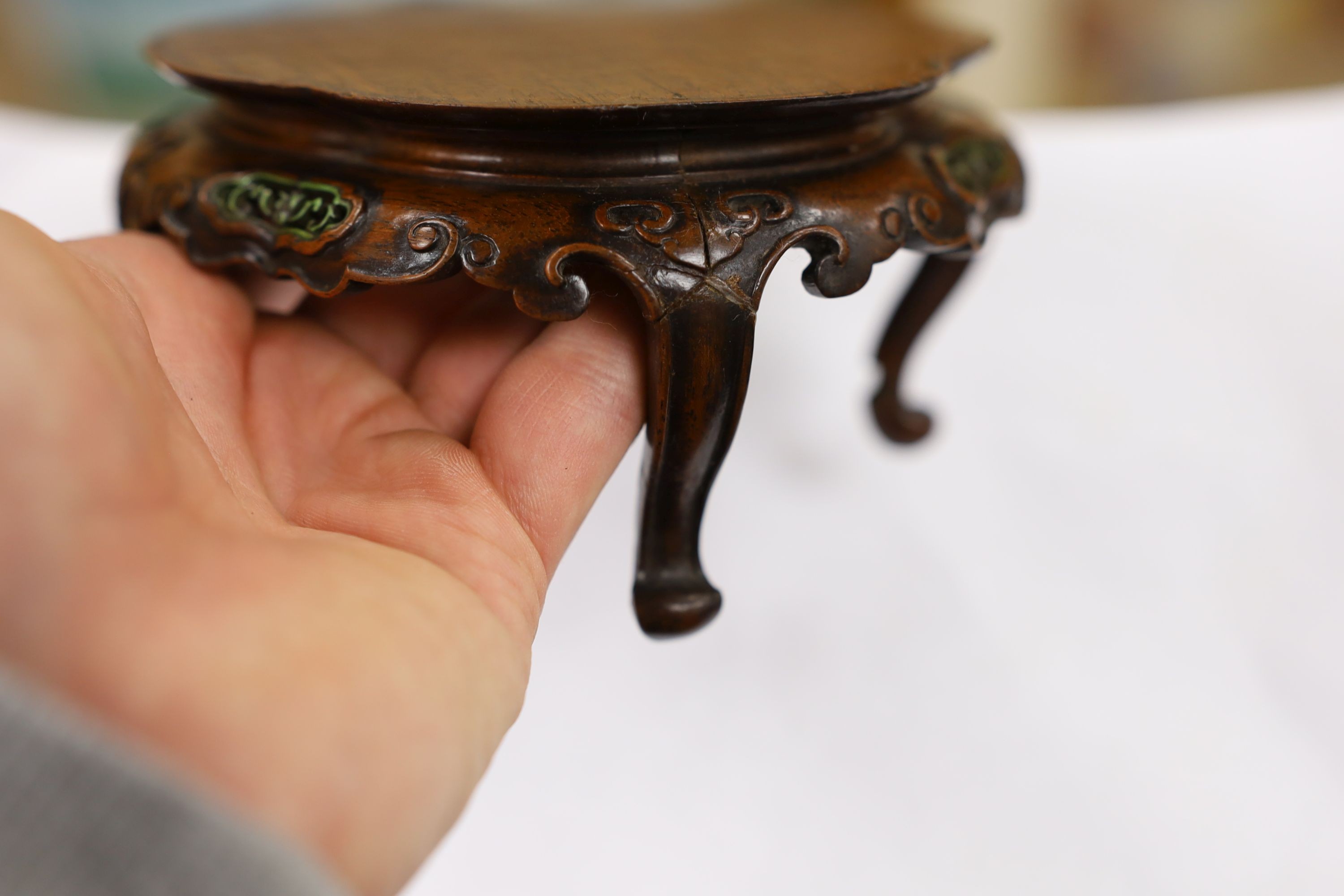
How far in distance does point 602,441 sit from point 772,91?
0.19 metres

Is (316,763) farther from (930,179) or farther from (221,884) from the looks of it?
(930,179)

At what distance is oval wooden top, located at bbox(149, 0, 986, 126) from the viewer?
1.68ft

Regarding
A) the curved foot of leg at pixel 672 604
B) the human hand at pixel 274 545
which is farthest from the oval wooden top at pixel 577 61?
the curved foot of leg at pixel 672 604

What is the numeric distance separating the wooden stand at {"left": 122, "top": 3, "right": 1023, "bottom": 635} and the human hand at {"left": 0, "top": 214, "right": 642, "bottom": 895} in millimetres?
49

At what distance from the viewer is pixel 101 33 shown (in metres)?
2.06

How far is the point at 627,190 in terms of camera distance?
52 cm

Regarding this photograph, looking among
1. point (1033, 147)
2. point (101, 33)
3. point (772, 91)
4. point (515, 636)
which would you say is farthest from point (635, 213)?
point (101, 33)

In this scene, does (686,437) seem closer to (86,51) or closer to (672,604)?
(672,604)

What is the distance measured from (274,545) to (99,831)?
0.13 meters

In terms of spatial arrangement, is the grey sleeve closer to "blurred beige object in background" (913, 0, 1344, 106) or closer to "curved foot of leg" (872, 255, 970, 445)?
"curved foot of leg" (872, 255, 970, 445)

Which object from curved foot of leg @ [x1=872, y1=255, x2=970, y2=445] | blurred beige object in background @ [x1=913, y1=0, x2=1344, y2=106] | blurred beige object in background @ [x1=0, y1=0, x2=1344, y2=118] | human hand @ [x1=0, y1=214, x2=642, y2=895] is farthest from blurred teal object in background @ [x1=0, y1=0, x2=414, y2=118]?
human hand @ [x1=0, y1=214, x2=642, y2=895]

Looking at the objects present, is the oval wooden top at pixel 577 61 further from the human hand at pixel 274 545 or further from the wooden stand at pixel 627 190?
the human hand at pixel 274 545

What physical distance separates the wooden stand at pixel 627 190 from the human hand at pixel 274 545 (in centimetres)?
5

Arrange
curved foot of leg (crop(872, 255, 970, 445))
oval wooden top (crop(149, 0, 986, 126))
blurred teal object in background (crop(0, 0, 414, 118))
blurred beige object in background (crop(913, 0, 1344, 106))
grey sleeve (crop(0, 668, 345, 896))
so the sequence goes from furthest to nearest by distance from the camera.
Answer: blurred beige object in background (crop(913, 0, 1344, 106))
blurred teal object in background (crop(0, 0, 414, 118))
curved foot of leg (crop(872, 255, 970, 445))
oval wooden top (crop(149, 0, 986, 126))
grey sleeve (crop(0, 668, 345, 896))
